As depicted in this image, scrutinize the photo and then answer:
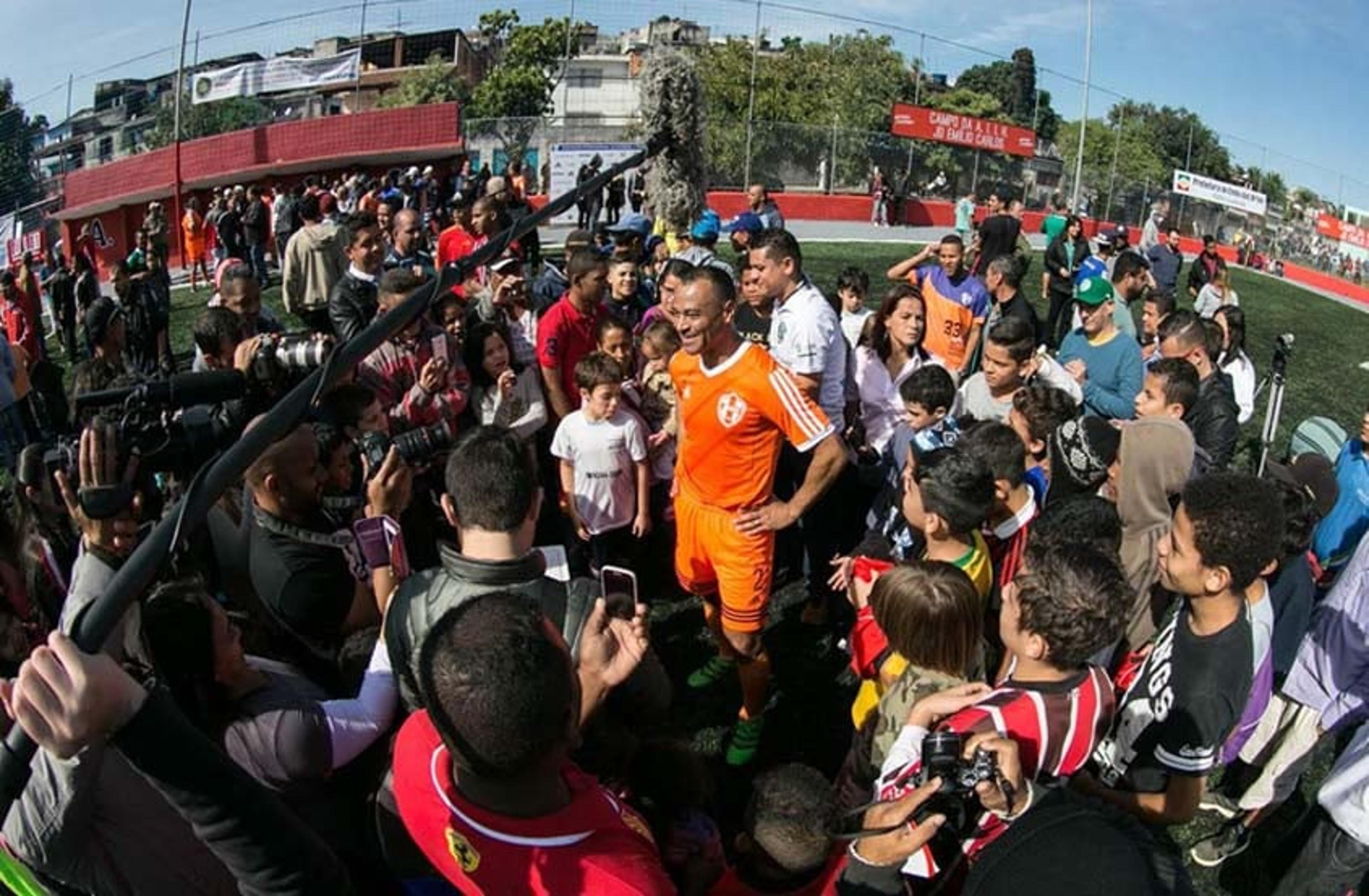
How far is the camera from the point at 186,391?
1.98 meters

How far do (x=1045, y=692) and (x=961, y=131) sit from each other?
33165mm

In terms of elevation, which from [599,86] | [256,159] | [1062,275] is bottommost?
[1062,275]

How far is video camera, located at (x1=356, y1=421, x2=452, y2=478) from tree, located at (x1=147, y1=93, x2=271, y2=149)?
97.2 feet

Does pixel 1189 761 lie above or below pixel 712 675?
above

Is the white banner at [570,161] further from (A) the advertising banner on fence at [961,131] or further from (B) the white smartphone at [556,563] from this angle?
(B) the white smartphone at [556,563]

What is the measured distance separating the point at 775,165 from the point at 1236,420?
23.3 meters

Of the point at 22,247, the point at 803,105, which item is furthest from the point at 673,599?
the point at 803,105

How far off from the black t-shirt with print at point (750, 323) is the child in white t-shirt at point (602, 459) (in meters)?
1.04

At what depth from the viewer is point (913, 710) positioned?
7.69 ft

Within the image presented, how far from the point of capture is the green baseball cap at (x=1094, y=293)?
223 inches

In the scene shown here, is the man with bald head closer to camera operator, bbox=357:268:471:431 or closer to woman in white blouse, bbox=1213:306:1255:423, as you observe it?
camera operator, bbox=357:268:471:431

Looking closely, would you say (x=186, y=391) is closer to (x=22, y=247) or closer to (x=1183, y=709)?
(x=1183, y=709)

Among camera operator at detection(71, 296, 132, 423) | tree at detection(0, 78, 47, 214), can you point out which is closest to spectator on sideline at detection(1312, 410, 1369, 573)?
camera operator at detection(71, 296, 132, 423)

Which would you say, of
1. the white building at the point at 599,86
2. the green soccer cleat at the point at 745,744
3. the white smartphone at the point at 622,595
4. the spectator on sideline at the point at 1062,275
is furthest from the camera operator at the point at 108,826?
the white building at the point at 599,86
